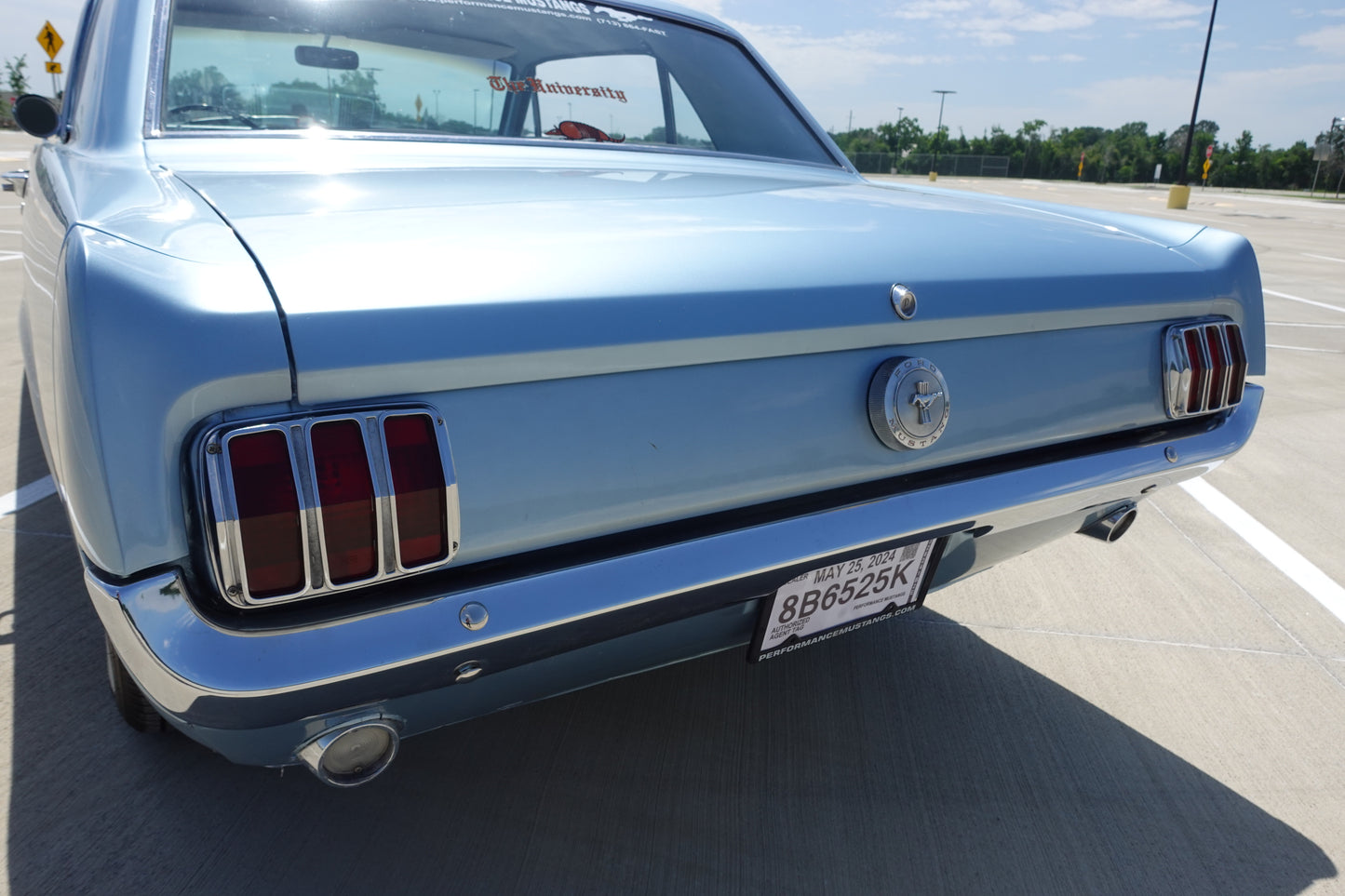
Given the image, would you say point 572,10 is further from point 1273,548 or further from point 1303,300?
point 1303,300

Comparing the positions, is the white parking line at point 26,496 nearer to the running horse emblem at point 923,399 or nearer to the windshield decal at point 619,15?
the windshield decal at point 619,15

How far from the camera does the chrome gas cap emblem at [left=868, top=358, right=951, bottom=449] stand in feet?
5.19

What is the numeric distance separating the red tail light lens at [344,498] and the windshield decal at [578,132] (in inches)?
63.7

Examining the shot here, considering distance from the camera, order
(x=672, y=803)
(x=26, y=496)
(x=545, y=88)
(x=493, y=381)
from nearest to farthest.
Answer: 1. (x=493, y=381)
2. (x=672, y=803)
3. (x=545, y=88)
4. (x=26, y=496)

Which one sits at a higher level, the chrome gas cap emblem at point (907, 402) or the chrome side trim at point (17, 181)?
the chrome side trim at point (17, 181)

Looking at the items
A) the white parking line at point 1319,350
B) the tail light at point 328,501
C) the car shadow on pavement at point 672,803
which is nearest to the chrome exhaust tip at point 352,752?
the tail light at point 328,501

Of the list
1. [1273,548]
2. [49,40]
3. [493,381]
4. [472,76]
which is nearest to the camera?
[493,381]

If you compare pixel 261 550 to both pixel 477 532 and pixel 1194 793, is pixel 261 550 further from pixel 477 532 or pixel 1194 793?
pixel 1194 793

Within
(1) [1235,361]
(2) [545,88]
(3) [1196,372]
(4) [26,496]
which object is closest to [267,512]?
(2) [545,88]

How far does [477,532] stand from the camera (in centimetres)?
126

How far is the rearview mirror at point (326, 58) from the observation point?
2.09 m

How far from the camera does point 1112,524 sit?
88.0 inches

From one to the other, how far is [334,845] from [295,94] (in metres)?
1.60

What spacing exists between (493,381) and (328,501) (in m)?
0.26
